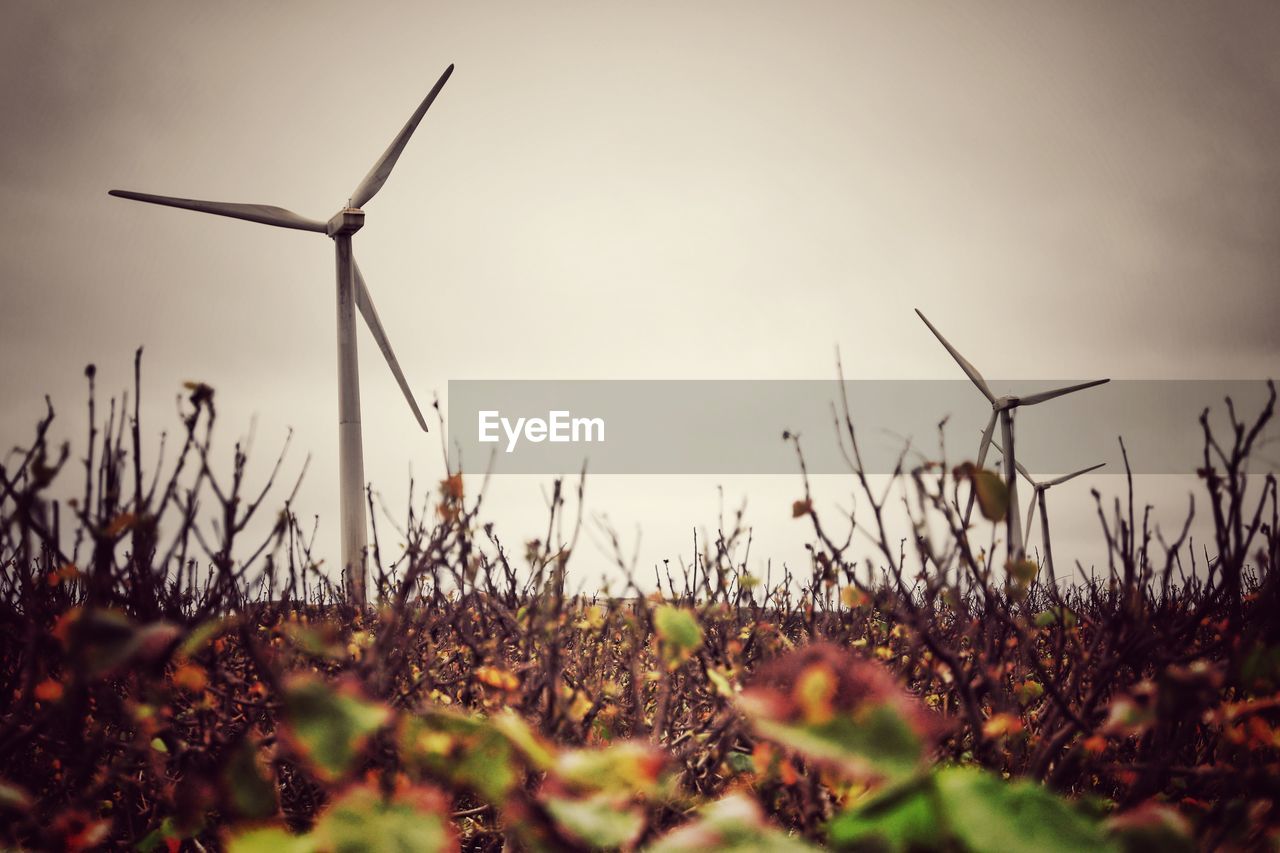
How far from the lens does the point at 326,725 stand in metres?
1.06

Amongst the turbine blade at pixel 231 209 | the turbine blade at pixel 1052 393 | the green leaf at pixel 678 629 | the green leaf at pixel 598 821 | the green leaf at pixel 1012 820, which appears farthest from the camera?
the turbine blade at pixel 1052 393

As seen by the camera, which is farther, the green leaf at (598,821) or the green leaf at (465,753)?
the green leaf at (465,753)

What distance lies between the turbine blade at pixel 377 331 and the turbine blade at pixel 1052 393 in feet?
45.8

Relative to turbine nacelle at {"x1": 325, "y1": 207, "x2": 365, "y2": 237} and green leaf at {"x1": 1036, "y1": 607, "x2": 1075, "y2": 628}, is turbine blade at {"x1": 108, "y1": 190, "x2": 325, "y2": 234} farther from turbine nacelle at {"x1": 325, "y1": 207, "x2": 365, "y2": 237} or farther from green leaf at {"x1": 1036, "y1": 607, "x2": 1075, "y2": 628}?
green leaf at {"x1": 1036, "y1": 607, "x2": 1075, "y2": 628}

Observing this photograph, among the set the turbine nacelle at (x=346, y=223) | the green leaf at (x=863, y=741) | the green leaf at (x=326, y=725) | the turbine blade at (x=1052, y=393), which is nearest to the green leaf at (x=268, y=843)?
the green leaf at (x=326, y=725)

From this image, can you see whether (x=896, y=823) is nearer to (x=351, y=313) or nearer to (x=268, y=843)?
(x=268, y=843)

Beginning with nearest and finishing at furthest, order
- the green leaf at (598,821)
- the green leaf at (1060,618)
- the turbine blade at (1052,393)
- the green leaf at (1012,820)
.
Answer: the green leaf at (1012,820) < the green leaf at (598,821) < the green leaf at (1060,618) < the turbine blade at (1052,393)

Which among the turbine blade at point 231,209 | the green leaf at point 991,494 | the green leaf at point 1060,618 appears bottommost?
the green leaf at point 1060,618

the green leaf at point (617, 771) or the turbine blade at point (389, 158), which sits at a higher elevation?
the turbine blade at point (389, 158)

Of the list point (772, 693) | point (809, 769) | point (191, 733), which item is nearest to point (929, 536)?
point (809, 769)

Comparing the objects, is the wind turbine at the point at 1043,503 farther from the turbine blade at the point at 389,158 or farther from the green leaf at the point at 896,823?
the turbine blade at the point at 389,158

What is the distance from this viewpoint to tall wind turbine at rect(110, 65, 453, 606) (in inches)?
568

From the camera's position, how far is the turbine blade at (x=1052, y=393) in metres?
18.1

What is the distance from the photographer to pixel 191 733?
3307 millimetres
